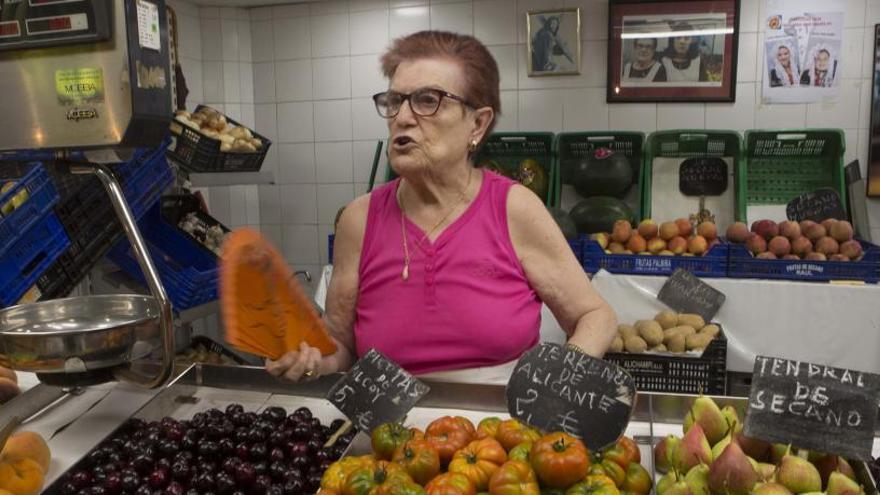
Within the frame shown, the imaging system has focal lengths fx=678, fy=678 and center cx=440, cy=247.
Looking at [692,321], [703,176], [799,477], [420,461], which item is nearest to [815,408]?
[799,477]

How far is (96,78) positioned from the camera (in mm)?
953

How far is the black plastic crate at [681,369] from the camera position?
9.02 feet

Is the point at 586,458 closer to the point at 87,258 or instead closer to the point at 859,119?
the point at 87,258

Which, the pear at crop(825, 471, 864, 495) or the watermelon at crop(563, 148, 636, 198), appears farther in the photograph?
the watermelon at crop(563, 148, 636, 198)

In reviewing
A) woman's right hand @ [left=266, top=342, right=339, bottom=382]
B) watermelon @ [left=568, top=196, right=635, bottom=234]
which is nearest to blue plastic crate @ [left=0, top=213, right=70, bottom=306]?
woman's right hand @ [left=266, top=342, right=339, bottom=382]

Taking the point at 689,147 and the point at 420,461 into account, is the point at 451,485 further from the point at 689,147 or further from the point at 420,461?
the point at 689,147

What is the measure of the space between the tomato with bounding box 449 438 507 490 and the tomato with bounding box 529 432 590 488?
0.06m

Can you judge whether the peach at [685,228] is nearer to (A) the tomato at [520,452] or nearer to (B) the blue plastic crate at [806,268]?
(B) the blue plastic crate at [806,268]

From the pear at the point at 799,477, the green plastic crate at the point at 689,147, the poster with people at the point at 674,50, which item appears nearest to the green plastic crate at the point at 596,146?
the green plastic crate at the point at 689,147

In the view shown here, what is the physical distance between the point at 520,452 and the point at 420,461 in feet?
0.51

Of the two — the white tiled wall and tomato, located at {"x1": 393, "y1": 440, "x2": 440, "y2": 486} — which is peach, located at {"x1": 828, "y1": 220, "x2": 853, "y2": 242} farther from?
tomato, located at {"x1": 393, "y1": 440, "x2": 440, "y2": 486}

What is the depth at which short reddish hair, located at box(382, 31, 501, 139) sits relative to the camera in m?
1.58

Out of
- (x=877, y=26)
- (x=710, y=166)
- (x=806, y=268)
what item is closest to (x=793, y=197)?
(x=710, y=166)

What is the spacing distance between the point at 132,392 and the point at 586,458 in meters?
1.10
